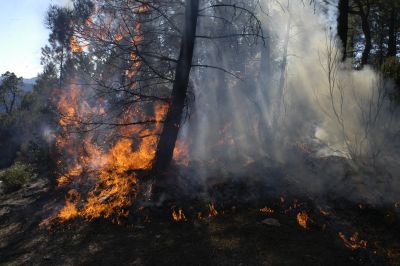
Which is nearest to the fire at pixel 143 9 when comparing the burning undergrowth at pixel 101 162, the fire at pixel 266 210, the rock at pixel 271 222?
the burning undergrowth at pixel 101 162

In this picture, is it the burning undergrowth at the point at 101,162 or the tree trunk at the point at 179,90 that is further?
the tree trunk at the point at 179,90

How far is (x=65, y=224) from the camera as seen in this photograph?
786 centimetres

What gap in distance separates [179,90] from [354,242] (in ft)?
17.0

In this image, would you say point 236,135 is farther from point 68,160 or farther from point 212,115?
point 68,160

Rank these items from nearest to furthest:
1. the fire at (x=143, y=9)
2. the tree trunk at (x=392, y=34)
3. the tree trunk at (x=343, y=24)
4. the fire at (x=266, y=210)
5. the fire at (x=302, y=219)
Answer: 1. the fire at (x=302, y=219)
2. the fire at (x=266, y=210)
3. the fire at (x=143, y=9)
4. the tree trunk at (x=343, y=24)
5. the tree trunk at (x=392, y=34)

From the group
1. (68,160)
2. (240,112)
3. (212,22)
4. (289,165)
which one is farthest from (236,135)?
(68,160)

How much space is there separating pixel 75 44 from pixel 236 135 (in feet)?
18.5

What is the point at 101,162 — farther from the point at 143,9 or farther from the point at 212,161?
the point at 143,9

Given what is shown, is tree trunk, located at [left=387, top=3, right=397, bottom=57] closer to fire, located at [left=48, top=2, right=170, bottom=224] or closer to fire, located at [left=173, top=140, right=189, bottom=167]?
fire, located at [left=173, top=140, right=189, bottom=167]

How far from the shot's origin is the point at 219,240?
6.34 metres

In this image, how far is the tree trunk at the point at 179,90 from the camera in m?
8.69

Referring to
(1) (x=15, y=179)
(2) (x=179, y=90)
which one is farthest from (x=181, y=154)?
(1) (x=15, y=179)

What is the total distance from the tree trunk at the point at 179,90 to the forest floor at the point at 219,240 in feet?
5.84

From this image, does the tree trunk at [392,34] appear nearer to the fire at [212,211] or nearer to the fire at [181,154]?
the fire at [181,154]
